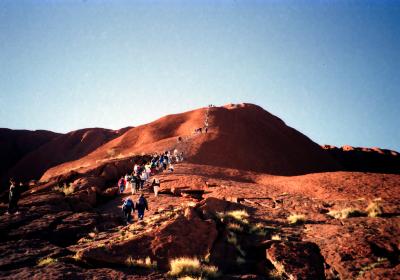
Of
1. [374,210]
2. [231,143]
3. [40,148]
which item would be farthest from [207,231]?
[40,148]

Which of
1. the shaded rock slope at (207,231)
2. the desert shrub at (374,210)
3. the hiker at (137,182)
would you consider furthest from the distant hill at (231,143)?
the desert shrub at (374,210)

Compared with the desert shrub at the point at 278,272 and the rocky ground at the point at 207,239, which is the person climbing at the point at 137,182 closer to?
the rocky ground at the point at 207,239

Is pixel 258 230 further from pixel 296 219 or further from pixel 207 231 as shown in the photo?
pixel 296 219

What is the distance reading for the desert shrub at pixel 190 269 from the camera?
8.90 meters

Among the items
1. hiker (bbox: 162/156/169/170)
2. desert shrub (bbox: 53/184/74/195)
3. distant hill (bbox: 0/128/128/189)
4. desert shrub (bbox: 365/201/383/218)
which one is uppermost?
distant hill (bbox: 0/128/128/189)

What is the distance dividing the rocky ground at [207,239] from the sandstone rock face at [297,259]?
1.3 inches

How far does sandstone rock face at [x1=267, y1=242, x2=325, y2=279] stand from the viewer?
374 inches

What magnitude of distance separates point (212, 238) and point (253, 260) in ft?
5.00

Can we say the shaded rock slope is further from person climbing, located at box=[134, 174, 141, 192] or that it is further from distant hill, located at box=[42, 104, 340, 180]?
distant hill, located at box=[42, 104, 340, 180]

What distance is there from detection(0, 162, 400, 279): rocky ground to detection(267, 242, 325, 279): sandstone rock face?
0.11 ft

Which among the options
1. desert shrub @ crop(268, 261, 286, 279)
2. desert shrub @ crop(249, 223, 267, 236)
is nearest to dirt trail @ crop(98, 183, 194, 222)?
desert shrub @ crop(249, 223, 267, 236)

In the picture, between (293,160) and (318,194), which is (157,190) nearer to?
(318,194)

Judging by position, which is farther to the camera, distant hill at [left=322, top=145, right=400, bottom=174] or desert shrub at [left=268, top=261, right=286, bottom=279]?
distant hill at [left=322, top=145, right=400, bottom=174]

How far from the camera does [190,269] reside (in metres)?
8.98
